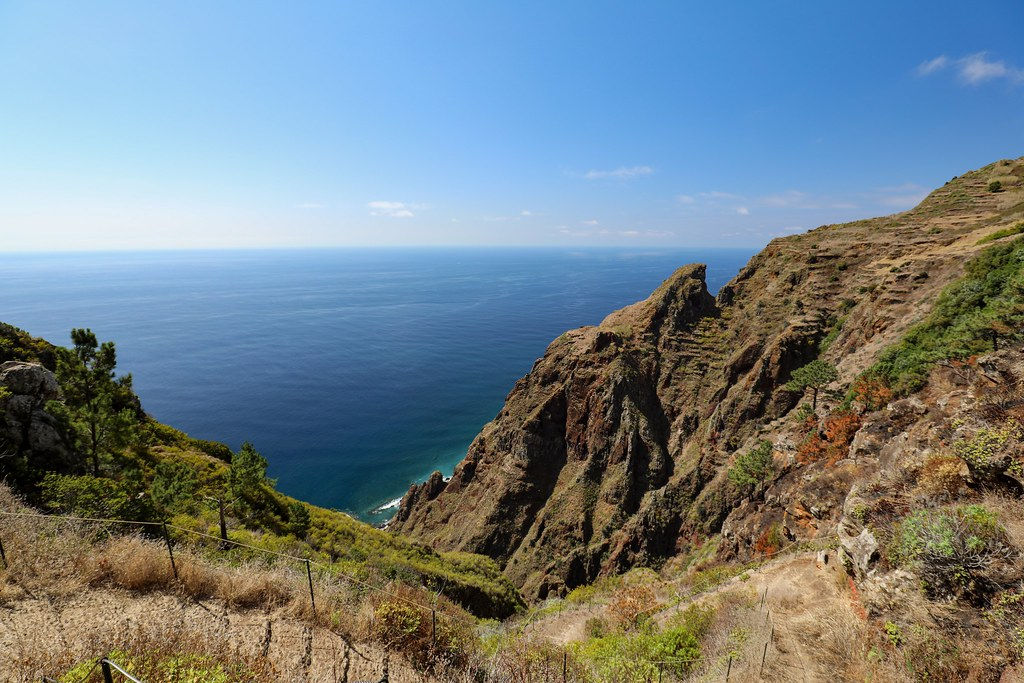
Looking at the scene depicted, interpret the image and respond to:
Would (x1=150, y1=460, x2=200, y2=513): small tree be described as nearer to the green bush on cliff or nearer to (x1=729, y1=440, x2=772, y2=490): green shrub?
the green bush on cliff

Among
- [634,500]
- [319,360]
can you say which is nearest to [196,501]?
[634,500]

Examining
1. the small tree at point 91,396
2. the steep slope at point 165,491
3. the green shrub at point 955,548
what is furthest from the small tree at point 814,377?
the small tree at point 91,396

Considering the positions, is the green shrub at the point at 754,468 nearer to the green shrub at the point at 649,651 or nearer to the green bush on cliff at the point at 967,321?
the green bush on cliff at the point at 967,321

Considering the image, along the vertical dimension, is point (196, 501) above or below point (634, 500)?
above

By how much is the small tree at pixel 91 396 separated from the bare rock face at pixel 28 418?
0.89 meters

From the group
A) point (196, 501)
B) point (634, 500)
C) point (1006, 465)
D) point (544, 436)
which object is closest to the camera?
point (1006, 465)

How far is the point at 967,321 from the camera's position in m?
22.0

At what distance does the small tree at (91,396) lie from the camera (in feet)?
68.3

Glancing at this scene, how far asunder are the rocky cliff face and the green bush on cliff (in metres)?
4.65

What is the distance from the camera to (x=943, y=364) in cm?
2016

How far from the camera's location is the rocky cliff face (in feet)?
127

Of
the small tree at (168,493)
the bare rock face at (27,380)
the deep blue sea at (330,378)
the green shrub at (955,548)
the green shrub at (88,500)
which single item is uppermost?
the bare rock face at (27,380)

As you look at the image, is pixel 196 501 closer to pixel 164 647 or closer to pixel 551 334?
pixel 164 647

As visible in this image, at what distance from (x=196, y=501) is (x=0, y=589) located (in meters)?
18.6
